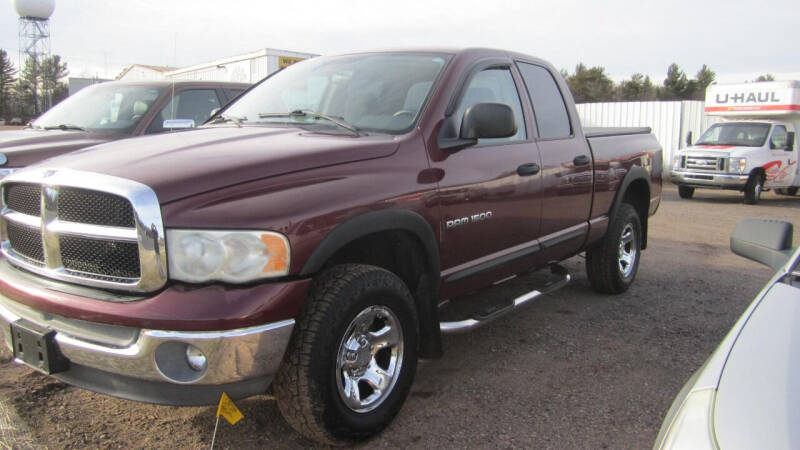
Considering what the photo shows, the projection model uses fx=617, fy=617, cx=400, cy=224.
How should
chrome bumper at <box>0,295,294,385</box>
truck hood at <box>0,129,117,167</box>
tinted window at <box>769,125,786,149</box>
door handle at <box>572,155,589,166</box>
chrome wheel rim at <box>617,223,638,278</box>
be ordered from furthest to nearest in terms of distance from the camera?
tinted window at <box>769,125,786,149</box>, chrome wheel rim at <box>617,223,638,278</box>, truck hood at <box>0,129,117,167</box>, door handle at <box>572,155,589,166</box>, chrome bumper at <box>0,295,294,385</box>

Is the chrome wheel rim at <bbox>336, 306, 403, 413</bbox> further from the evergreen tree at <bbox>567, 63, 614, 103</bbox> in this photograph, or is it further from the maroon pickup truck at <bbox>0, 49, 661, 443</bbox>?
the evergreen tree at <bbox>567, 63, 614, 103</bbox>

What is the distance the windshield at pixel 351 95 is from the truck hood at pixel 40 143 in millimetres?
2223

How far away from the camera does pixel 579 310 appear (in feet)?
16.3

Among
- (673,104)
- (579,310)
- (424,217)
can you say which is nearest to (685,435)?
(424,217)

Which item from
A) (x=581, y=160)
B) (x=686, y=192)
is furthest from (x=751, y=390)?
(x=686, y=192)

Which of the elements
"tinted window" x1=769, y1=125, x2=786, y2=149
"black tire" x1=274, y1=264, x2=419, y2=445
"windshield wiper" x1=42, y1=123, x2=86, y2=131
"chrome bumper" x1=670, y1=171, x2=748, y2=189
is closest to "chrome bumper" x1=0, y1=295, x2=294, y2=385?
"black tire" x1=274, y1=264, x2=419, y2=445

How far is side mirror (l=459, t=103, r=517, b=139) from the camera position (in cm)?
317

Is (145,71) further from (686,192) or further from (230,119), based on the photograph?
(230,119)

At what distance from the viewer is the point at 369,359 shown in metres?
2.79

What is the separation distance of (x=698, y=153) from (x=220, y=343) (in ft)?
46.8

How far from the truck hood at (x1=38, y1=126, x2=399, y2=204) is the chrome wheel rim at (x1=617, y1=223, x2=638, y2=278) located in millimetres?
3143

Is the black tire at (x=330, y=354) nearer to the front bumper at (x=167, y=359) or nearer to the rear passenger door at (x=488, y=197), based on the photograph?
the front bumper at (x=167, y=359)

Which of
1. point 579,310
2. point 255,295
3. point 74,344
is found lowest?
point 579,310

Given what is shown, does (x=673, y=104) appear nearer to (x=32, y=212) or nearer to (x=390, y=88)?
(x=390, y=88)
